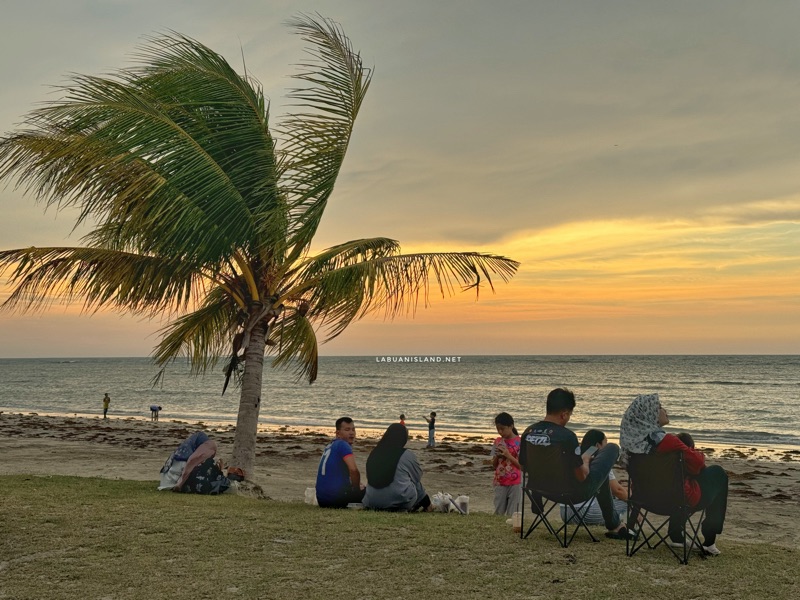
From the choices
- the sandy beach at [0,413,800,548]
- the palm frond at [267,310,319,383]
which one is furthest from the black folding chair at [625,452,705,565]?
the palm frond at [267,310,319,383]

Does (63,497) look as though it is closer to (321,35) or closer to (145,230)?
(145,230)

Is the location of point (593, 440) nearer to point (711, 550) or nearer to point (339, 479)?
point (711, 550)

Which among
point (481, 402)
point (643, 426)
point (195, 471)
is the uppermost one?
point (643, 426)

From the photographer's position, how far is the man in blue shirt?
8.59 metres

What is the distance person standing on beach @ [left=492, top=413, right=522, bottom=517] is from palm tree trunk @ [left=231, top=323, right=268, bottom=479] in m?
4.07

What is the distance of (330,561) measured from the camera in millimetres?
6000

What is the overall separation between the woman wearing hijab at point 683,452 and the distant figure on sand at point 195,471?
6050 millimetres

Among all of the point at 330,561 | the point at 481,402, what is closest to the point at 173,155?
the point at 330,561

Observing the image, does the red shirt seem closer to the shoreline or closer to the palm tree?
the palm tree

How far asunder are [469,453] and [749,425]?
25352mm

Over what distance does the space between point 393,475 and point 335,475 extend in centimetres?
77

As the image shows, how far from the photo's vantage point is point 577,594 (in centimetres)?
513

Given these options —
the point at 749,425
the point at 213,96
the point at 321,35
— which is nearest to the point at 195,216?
the point at 213,96

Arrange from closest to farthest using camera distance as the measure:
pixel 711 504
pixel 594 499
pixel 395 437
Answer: pixel 711 504 → pixel 594 499 → pixel 395 437
